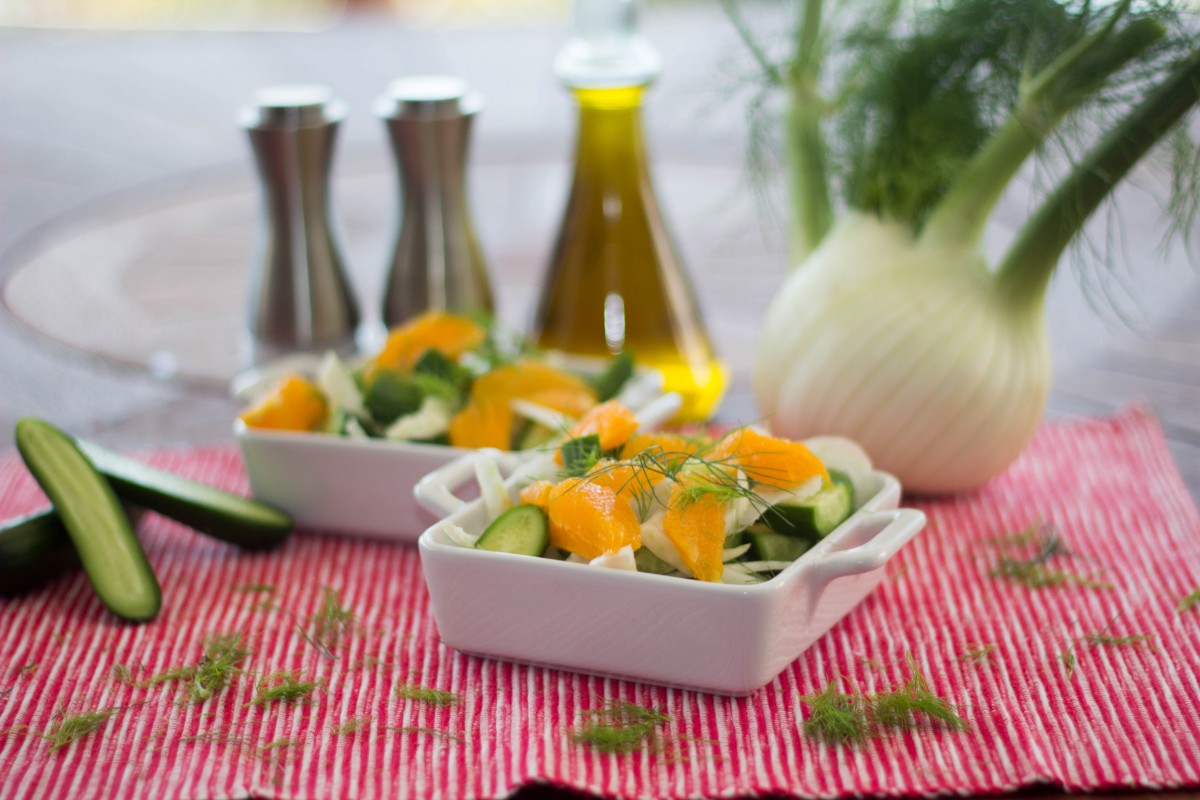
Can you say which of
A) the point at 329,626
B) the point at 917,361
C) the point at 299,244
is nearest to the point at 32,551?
the point at 329,626

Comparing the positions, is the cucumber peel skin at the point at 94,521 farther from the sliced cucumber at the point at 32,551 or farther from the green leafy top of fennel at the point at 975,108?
the green leafy top of fennel at the point at 975,108

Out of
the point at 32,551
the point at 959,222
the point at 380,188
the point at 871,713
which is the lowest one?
the point at 380,188

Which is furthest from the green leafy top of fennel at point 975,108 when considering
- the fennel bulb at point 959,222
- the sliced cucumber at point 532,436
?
the sliced cucumber at point 532,436

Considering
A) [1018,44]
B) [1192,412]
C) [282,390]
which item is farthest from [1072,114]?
A: [282,390]

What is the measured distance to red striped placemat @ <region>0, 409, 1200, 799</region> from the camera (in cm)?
68

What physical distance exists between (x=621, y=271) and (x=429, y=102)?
23 cm

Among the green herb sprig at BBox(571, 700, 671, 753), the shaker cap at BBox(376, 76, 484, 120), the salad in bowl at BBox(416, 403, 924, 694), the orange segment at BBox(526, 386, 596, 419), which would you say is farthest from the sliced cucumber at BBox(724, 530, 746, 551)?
the shaker cap at BBox(376, 76, 484, 120)

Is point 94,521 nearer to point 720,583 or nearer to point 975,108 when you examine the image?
point 720,583

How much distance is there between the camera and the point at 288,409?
982 mm

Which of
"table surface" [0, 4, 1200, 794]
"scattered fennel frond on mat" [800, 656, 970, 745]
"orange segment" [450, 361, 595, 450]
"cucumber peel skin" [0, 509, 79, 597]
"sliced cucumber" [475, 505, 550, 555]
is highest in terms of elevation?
"sliced cucumber" [475, 505, 550, 555]

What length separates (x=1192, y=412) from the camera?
3.94ft

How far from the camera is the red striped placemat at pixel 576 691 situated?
68cm

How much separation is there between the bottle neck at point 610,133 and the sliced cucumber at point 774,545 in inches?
19.0

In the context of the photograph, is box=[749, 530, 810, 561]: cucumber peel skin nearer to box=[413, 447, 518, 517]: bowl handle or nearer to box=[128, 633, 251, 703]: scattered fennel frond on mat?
box=[413, 447, 518, 517]: bowl handle
